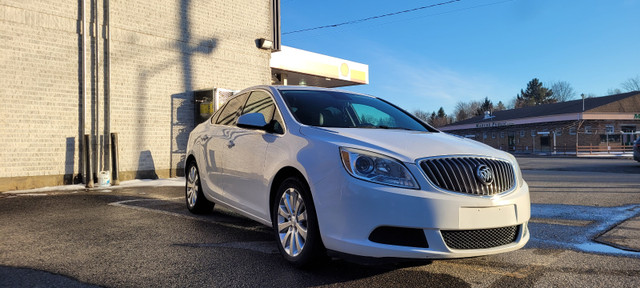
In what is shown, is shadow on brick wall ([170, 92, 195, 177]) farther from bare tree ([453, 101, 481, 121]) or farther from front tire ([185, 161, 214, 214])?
bare tree ([453, 101, 481, 121])

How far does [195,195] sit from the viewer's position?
6066mm

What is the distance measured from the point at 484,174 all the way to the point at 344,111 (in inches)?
65.8

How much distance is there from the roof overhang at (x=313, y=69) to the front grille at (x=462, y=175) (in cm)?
1332

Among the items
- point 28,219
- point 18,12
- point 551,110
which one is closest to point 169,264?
point 28,219

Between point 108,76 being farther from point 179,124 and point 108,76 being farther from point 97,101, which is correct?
point 179,124

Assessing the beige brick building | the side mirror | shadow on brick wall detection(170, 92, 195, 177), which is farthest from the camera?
shadow on brick wall detection(170, 92, 195, 177)

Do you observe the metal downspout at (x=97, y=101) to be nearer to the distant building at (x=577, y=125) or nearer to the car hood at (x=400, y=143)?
the car hood at (x=400, y=143)

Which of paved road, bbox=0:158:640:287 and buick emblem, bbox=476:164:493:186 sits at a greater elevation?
buick emblem, bbox=476:164:493:186

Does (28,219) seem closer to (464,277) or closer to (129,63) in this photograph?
(464,277)

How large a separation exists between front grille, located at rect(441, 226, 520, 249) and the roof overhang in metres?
13.5

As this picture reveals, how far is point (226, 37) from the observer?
13.7 m

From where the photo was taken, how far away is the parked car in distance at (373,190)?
2.96m

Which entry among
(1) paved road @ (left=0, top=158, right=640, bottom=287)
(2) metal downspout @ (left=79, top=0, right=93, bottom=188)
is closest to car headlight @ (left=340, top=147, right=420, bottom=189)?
(1) paved road @ (left=0, top=158, right=640, bottom=287)

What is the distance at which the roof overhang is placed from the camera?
16.6m
